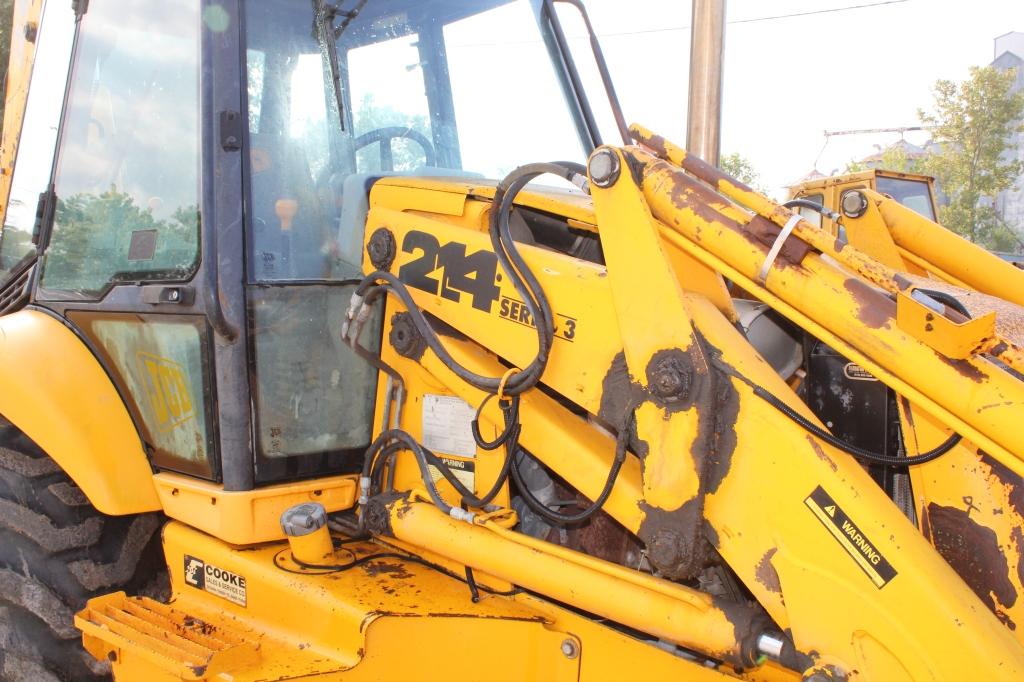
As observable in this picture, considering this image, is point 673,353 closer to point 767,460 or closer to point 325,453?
point 767,460

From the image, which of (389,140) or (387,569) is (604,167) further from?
(387,569)

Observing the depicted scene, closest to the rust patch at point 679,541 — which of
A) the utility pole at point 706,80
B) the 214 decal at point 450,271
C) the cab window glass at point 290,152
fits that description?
the 214 decal at point 450,271

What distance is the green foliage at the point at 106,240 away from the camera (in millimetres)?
2559

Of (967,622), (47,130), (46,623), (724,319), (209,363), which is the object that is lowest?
(46,623)

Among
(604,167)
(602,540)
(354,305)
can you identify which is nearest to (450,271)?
(354,305)

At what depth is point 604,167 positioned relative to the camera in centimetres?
203

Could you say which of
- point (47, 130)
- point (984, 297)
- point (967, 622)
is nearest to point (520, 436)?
point (967, 622)

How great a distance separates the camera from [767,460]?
1.81 m

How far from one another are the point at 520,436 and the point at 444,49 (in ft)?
5.05

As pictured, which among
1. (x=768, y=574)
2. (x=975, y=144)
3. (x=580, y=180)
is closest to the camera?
(x=768, y=574)

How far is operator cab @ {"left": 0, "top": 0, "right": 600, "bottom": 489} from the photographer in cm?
247

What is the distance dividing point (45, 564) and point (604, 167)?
6.90 ft

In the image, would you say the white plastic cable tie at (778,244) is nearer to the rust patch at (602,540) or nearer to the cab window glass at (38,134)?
the rust patch at (602,540)

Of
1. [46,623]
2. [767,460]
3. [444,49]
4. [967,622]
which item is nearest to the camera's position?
[967,622]
